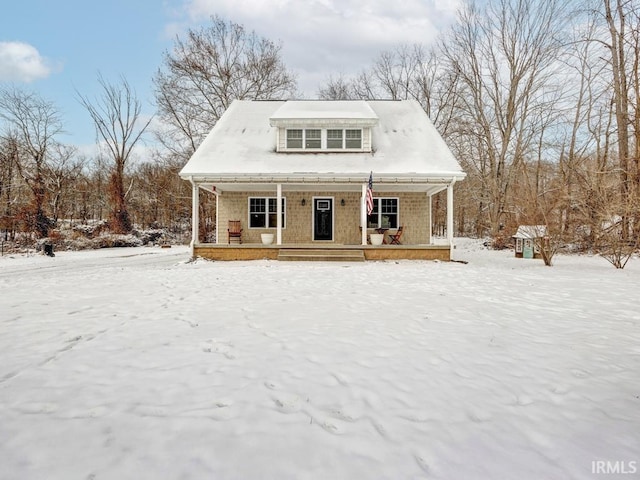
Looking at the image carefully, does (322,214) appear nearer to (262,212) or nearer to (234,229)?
(262,212)

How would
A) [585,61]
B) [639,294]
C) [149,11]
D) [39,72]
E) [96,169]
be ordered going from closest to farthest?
1. [639,294]
2. [149,11]
3. [585,61]
4. [39,72]
5. [96,169]

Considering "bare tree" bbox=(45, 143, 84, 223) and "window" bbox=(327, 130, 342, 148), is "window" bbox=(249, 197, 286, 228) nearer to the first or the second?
"window" bbox=(327, 130, 342, 148)

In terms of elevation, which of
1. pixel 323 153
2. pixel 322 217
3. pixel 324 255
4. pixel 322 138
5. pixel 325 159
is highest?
pixel 322 138

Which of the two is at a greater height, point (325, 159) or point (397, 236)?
point (325, 159)

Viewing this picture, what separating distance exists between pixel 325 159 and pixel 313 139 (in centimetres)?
137

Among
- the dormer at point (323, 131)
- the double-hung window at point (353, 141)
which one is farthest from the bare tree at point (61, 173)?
the double-hung window at point (353, 141)

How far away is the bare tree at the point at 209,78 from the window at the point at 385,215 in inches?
535

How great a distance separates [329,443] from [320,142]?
13008 millimetres

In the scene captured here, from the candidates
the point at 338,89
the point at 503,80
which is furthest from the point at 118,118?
the point at 503,80

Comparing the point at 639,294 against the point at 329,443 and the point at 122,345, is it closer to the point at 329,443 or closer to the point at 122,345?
the point at 329,443

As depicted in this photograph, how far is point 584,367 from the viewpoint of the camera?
2.99 meters

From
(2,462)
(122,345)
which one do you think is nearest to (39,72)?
(122,345)

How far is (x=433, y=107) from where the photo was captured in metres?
26.0

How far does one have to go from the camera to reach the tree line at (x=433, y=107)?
16.6m
